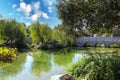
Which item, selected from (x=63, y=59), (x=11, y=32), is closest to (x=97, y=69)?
(x=63, y=59)

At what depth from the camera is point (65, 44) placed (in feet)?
143

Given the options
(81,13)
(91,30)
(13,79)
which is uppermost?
(81,13)

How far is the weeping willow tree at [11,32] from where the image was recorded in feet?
118

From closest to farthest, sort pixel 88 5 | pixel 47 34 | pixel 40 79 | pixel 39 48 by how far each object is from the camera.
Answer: pixel 88 5
pixel 40 79
pixel 39 48
pixel 47 34

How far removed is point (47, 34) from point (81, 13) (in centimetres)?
→ 3011

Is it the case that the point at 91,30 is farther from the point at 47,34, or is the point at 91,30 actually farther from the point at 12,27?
the point at 47,34

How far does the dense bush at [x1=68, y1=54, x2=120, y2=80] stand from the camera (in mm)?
8883

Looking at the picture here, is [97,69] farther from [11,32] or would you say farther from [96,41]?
[96,41]

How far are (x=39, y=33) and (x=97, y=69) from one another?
108 feet

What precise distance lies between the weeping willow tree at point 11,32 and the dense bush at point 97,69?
88.8 ft

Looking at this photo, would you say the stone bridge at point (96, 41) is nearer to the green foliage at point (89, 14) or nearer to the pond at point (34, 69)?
the pond at point (34, 69)

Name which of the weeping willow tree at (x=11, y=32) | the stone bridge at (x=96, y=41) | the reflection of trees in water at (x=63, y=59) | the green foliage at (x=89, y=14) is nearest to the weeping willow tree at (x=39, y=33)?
the weeping willow tree at (x=11, y=32)

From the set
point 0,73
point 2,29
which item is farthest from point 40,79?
point 2,29

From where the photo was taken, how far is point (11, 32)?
36.3 metres
